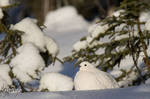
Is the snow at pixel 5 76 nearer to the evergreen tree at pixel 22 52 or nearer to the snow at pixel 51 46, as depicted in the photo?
the evergreen tree at pixel 22 52

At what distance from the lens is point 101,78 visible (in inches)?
262

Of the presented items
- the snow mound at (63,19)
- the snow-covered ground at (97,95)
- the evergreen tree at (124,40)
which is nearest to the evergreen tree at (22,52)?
the evergreen tree at (124,40)

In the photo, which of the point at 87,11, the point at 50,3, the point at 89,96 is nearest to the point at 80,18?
the point at 87,11

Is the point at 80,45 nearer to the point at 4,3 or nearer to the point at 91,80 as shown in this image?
the point at 4,3

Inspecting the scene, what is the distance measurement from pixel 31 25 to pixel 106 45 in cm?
142

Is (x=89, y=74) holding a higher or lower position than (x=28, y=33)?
lower

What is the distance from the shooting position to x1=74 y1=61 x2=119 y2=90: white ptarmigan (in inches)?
257

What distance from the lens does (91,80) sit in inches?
257

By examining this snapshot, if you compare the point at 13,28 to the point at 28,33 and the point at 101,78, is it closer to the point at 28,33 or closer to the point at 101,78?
the point at 28,33

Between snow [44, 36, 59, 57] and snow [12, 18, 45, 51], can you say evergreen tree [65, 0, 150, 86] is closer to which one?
snow [44, 36, 59, 57]

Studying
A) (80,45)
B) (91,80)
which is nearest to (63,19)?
(80,45)

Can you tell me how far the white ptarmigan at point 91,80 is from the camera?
6520mm

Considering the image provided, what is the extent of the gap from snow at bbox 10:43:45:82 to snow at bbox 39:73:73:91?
0.20m

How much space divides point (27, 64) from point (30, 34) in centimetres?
75
